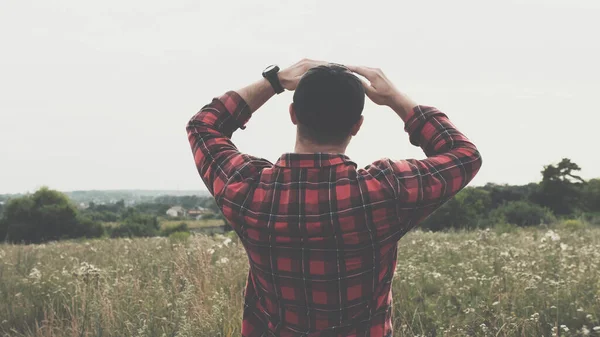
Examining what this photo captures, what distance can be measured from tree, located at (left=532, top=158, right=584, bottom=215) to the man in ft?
158

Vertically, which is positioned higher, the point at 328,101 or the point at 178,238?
the point at 328,101

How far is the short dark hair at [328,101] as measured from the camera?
148cm

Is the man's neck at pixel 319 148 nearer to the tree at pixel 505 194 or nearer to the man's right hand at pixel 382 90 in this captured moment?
the man's right hand at pixel 382 90

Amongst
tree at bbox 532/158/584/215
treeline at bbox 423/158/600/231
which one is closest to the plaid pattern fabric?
treeline at bbox 423/158/600/231

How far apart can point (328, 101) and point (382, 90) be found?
0.27 meters

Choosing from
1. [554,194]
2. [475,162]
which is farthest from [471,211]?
[475,162]

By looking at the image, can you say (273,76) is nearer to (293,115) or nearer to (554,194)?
(293,115)

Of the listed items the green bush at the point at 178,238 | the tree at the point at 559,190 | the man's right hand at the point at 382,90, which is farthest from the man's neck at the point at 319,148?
the tree at the point at 559,190

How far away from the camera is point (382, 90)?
1.65 metres

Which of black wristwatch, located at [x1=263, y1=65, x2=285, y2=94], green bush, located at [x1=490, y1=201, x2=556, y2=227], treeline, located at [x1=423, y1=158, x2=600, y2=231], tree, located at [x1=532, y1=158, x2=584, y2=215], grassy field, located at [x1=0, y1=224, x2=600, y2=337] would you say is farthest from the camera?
tree, located at [x1=532, y1=158, x2=584, y2=215]

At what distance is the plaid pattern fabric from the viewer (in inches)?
57.8

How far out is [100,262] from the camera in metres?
7.28

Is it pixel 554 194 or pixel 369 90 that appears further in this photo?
pixel 554 194

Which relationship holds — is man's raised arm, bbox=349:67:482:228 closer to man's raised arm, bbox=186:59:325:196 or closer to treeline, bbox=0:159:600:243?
man's raised arm, bbox=186:59:325:196
